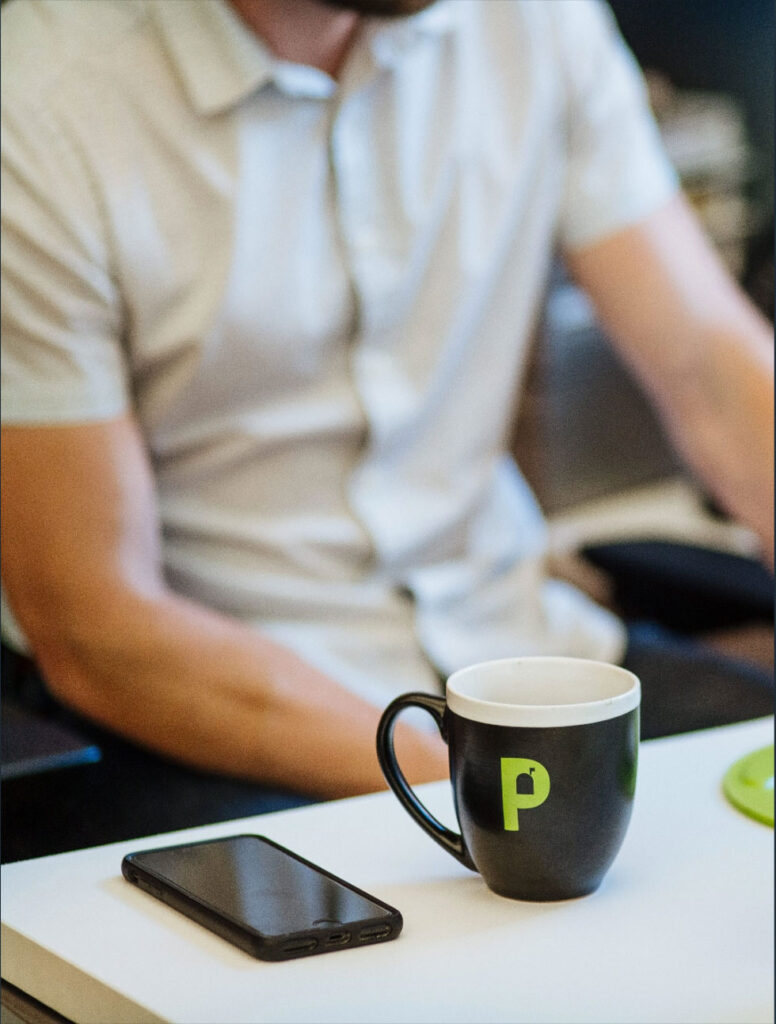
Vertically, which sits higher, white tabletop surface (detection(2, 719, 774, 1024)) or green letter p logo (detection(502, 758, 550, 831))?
green letter p logo (detection(502, 758, 550, 831))

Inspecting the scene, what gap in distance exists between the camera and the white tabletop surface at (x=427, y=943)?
1.34ft

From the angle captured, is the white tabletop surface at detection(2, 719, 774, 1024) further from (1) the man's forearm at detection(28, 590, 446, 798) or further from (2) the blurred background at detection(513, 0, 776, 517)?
(2) the blurred background at detection(513, 0, 776, 517)

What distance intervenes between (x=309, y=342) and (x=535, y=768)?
0.38m

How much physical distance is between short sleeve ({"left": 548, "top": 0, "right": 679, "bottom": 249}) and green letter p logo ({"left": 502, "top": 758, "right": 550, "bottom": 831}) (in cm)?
59

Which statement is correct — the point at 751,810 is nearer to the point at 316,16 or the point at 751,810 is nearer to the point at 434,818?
the point at 434,818

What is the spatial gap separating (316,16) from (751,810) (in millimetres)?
404

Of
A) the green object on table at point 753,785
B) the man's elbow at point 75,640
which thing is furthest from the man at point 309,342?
the green object on table at point 753,785

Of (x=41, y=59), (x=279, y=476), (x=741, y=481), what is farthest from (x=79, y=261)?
(x=741, y=481)

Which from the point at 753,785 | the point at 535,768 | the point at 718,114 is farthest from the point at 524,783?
the point at 718,114

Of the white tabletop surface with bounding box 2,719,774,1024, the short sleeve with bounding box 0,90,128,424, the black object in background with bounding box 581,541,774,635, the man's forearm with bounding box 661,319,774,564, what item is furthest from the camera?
the black object in background with bounding box 581,541,774,635

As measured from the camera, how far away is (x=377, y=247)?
0.75 m

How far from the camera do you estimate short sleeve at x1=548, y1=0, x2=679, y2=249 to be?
93 centimetres

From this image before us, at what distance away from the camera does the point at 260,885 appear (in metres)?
0.44

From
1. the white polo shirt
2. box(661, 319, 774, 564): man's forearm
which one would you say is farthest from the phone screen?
box(661, 319, 774, 564): man's forearm
